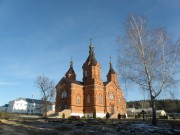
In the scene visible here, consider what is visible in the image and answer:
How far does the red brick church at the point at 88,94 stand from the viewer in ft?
161

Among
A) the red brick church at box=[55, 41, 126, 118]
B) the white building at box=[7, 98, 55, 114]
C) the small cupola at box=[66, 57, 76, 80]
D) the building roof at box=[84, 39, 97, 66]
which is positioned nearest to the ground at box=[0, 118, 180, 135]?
the red brick church at box=[55, 41, 126, 118]

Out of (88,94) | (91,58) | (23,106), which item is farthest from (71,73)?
(23,106)

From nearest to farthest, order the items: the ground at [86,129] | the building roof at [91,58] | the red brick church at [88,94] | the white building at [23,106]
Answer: the ground at [86,129] → the red brick church at [88,94] → the building roof at [91,58] → the white building at [23,106]

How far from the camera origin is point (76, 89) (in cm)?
5041

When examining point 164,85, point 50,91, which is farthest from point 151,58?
point 50,91

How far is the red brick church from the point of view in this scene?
161 ft

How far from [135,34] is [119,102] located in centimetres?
3999

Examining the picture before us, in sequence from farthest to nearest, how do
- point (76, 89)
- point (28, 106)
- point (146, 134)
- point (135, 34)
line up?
point (28, 106)
point (76, 89)
point (135, 34)
point (146, 134)

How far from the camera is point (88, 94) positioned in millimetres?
50875

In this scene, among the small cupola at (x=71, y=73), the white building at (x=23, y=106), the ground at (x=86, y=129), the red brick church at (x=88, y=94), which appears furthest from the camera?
the white building at (x=23, y=106)

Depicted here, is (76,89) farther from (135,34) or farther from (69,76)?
(135,34)

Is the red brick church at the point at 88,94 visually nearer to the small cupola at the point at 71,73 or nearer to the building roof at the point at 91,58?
the building roof at the point at 91,58

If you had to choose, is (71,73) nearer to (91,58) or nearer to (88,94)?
(91,58)

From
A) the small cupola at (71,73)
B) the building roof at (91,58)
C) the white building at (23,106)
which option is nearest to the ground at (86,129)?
the building roof at (91,58)
